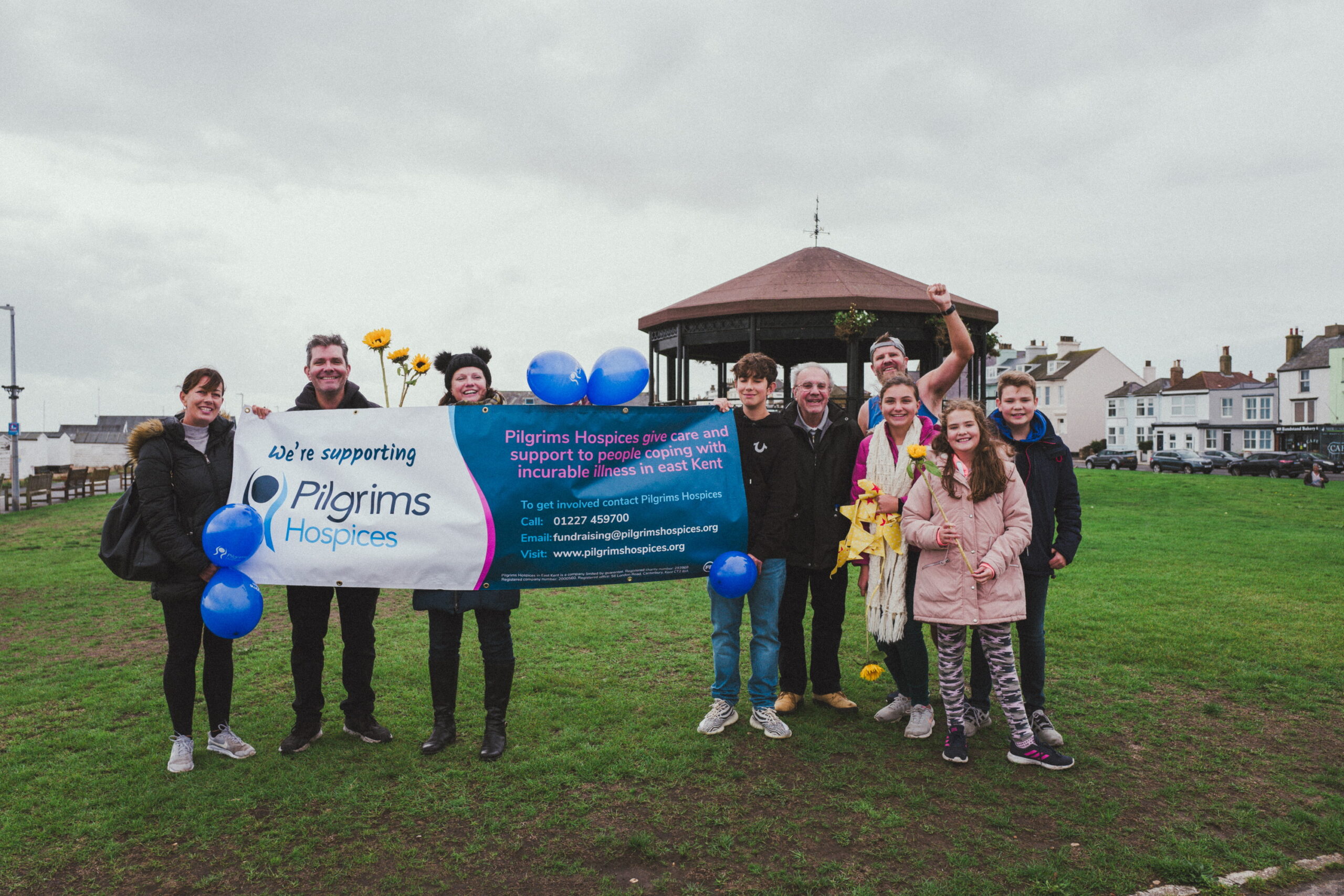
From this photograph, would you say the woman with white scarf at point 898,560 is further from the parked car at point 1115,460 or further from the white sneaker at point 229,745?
the parked car at point 1115,460

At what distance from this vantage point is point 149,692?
5.80 m

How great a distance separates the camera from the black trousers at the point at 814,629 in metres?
5.12

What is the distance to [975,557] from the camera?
4.36 metres

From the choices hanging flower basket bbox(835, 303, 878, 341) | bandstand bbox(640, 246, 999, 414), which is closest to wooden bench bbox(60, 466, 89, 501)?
bandstand bbox(640, 246, 999, 414)

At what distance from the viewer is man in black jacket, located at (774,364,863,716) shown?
195 inches

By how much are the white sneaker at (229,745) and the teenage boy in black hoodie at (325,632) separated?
182 millimetres

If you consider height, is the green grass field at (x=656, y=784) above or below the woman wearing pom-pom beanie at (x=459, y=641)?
below

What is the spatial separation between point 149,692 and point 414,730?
238 cm

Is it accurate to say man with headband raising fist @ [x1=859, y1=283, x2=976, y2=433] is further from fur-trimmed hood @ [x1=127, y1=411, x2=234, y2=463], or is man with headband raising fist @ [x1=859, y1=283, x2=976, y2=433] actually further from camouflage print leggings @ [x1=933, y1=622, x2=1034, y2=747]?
fur-trimmed hood @ [x1=127, y1=411, x2=234, y2=463]

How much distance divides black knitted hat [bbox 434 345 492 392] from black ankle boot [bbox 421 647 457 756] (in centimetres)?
163

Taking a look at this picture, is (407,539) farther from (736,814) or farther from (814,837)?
(814,837)

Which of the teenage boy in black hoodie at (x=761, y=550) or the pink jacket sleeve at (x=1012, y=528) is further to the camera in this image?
the teenage boy in black hoodie at (x=761, y=550)

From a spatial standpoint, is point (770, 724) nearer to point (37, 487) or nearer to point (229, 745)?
point (229, 745)

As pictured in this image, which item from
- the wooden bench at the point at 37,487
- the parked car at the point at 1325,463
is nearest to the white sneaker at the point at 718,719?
the wooden bench at the point at 37,487
